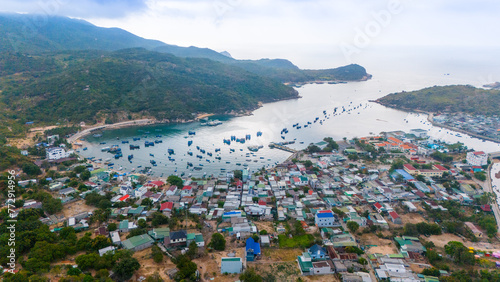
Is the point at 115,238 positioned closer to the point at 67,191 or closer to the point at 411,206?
the point at 67,191

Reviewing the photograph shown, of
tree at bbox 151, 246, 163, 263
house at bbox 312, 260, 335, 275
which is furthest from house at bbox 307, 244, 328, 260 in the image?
tree at bbox 151, 246, 163, 263

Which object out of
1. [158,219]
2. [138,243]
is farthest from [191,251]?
[158,219]

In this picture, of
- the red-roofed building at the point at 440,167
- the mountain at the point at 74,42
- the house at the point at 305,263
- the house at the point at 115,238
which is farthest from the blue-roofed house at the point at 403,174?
the mountain at the point at 74,42

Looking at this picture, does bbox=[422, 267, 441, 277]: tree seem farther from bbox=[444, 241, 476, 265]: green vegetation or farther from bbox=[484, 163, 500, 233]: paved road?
bbox=[484, 163, 500, 233]: paved road

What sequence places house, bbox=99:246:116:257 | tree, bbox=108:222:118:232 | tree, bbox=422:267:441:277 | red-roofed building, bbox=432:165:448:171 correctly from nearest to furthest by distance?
tree, bbox=422:267:441:277 → house, bbox=99:246:116:257 → tree, bbox=108:222:118:232 → red-roofed building, bbox=432:165:448:171

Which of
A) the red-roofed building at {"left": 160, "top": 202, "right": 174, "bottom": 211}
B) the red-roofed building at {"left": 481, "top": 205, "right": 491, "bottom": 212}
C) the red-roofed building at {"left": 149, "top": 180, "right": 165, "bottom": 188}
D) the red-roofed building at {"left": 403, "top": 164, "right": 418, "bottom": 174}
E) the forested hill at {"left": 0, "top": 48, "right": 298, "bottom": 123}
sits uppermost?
the forested hill at {"left": 0, "top": 48, "right": 298, "bottom": 123}

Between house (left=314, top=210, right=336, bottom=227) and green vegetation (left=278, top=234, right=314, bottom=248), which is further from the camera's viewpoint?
house (left=314, top=210, right=336, bottom=227)

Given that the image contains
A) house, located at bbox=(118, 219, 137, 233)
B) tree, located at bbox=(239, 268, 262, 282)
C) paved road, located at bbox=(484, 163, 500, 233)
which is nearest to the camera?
tree, located at bbox=(239, 268, 262, 282)

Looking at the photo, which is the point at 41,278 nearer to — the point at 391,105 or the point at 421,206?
the point at 421,206
